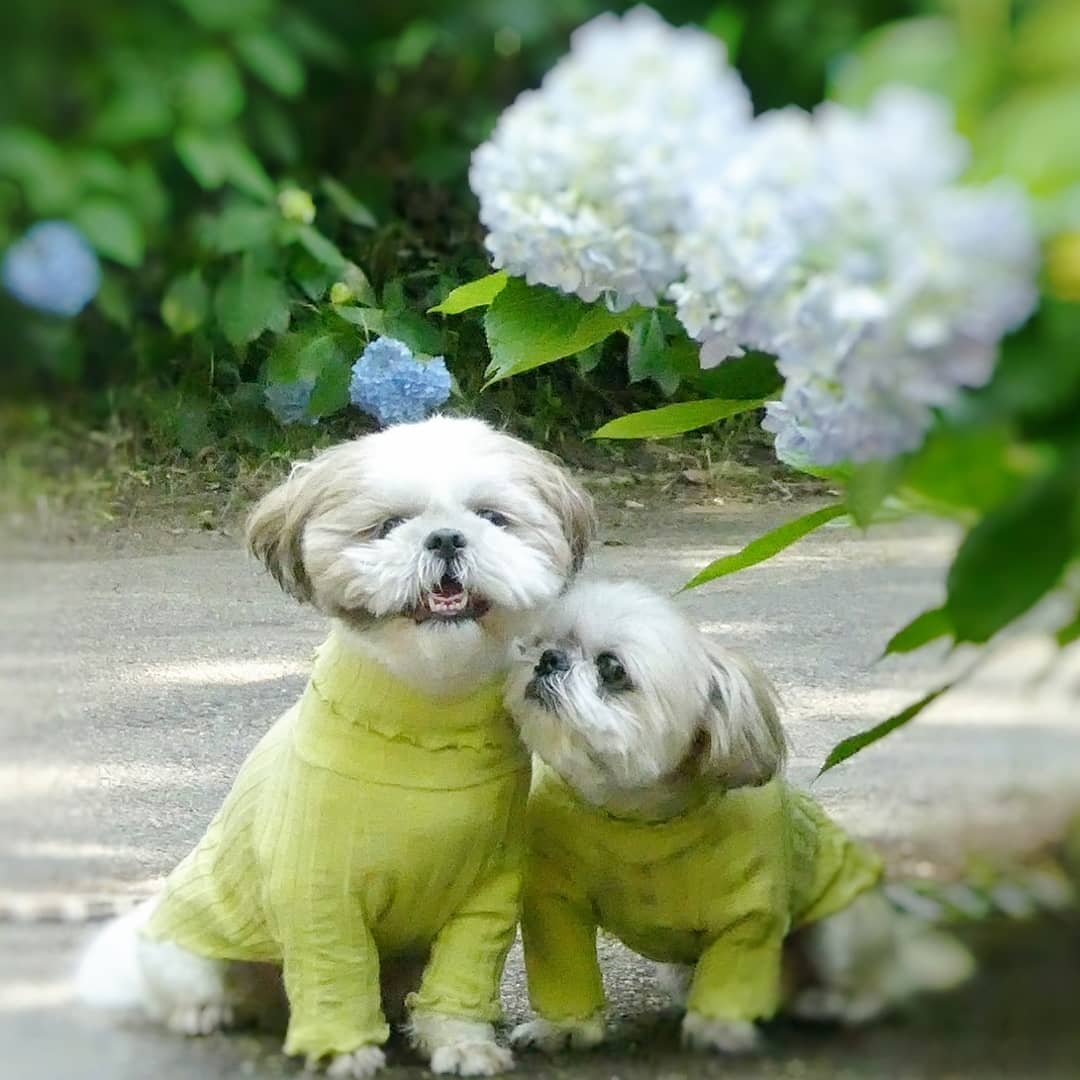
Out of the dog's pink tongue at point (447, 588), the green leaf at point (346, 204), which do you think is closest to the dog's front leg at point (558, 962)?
the dog's pink tongue at point (447, 588)

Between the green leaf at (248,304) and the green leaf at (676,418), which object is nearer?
the green leaf at (248,304)

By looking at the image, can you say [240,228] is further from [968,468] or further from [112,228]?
[968,468]

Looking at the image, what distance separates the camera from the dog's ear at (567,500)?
102 cm

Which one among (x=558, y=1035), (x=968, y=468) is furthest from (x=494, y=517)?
(x=968, y=468)

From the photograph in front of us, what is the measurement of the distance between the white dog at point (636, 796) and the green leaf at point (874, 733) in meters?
0.06

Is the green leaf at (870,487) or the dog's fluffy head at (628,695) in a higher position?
the green leaf at (870,487)

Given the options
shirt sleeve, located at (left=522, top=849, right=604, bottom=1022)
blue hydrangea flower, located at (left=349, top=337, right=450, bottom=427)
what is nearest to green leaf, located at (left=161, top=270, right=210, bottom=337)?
blue hydrangea flower, located at (left=349, top=337, right=450, bottom=427)

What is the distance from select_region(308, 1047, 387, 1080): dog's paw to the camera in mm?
965


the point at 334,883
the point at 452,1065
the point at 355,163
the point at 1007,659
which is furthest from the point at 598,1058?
the point at 355,163

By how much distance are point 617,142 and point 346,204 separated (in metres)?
0.18

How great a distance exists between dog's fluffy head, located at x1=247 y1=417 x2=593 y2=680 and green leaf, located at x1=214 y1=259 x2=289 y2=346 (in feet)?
0.80

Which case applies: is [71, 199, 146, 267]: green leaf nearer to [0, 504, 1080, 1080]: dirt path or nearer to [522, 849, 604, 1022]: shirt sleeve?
[0, 504, 1080, 1080]: dirt path

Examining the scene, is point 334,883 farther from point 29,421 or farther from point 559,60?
point 559,60

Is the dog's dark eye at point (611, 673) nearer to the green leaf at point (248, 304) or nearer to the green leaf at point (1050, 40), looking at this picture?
the green leaf at point (248, 304)
